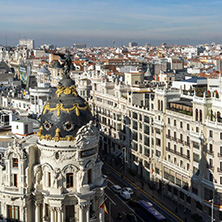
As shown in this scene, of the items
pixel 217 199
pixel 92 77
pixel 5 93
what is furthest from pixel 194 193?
pixel 5 93

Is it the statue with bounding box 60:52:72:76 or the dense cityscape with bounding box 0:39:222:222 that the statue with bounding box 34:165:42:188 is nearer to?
the dense cityscape with bounding box 0:39:222:222

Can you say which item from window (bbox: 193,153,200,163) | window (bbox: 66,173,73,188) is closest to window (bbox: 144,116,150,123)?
window (bbox: 193,153,200,163)

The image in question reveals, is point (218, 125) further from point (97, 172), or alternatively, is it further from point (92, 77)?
point (92, 77)

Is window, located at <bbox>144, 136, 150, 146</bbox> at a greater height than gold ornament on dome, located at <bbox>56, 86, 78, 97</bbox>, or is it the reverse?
gold ornament on dome, located at <bbox>56, 86, 78, 97</bbox>

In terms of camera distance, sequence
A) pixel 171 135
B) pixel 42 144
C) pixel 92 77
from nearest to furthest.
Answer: pixel 42 144, pixel 171 135, pixel 92 77

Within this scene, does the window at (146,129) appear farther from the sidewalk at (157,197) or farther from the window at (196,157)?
the window at (196,157)

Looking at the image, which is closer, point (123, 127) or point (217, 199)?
point (217, 199)

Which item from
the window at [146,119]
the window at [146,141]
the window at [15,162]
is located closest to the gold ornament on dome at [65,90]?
the window at [15,162]
